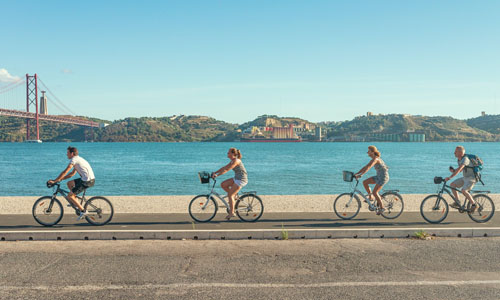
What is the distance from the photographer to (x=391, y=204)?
32.6 ft

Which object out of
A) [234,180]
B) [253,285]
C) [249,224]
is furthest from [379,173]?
[253,285]

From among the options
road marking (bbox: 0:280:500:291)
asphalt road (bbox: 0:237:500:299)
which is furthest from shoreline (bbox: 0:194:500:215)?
road marking (bbox: 0:280:500:291)

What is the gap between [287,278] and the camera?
18.7 ft

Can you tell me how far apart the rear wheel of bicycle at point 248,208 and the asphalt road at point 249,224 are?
167mm

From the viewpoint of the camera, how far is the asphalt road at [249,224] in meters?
8.89

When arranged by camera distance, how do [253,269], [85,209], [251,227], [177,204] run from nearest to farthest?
1. [253,269]
2. [251,227]
3. [85,209]
4. [177,204]

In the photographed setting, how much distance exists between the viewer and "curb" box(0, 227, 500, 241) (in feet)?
26.7

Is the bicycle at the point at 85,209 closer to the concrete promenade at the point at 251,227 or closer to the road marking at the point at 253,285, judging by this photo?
the concrete promenade at the point at 251,227

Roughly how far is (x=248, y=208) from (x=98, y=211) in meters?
3.20

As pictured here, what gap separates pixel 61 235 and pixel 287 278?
4720 mm

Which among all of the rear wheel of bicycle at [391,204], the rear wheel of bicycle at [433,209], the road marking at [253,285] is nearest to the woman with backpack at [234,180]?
the rear wheel of bicycle at [391,204]

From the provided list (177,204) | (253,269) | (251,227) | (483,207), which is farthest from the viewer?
(177,204)

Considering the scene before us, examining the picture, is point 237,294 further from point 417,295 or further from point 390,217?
point 390,217

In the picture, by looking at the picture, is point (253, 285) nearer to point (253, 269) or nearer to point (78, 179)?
point (253, 269)
